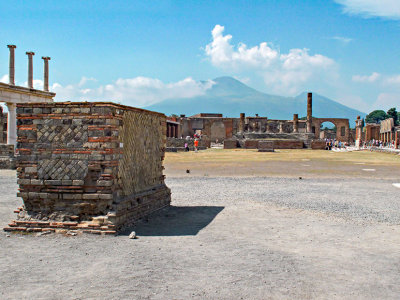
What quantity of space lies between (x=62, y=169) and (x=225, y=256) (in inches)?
130

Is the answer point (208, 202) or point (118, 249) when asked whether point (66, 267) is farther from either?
point (208, 202)

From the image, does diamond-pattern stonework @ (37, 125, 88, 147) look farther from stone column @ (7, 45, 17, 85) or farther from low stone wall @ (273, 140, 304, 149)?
low stone wall @ (273, 140, 304, 149)

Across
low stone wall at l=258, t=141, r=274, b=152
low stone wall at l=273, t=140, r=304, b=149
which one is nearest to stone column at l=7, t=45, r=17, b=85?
low stone wall at l=258, t=141, r=274, b=152

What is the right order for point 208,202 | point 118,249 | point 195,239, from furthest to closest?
point 208,202, point 195,239, point 118,249

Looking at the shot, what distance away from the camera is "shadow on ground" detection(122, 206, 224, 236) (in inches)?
285

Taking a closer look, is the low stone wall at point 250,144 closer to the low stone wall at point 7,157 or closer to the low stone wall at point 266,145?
the low stone wall at point 266,145

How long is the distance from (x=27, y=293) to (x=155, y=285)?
1.29 metres

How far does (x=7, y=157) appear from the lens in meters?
19.9

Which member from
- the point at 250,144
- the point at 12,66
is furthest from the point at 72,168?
the point at 250,144

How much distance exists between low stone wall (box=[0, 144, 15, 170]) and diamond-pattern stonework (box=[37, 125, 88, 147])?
44.5 feet

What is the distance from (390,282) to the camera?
4.72 metres

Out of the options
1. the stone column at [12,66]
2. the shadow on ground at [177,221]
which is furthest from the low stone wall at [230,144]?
the shadow on ground at [177,221]

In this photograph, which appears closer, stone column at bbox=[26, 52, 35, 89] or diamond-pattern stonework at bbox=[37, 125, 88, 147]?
diamond-pattern stonework at bbox=[37, 125, 88, 147]

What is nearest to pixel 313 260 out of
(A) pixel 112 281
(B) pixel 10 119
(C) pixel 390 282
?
(C) pixel 390 282
